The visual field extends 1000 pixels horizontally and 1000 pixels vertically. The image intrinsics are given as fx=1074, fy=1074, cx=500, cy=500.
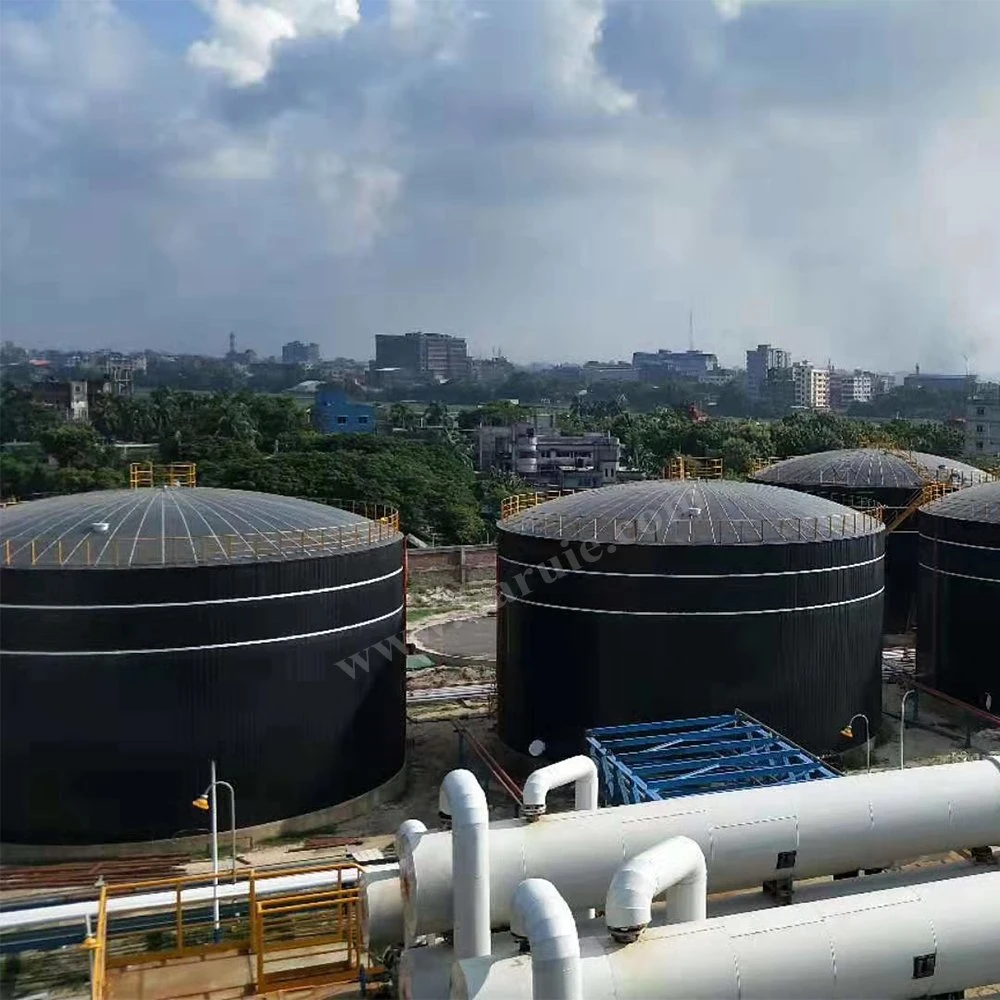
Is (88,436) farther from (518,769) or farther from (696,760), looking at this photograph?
(696,760)

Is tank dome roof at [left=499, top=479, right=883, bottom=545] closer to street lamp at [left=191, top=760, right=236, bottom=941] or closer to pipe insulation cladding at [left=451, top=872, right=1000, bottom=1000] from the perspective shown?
street lamp at [left=191, top=760, right=236, bottom=941]

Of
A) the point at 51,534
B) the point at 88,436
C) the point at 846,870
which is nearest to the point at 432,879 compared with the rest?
the point at 846,870

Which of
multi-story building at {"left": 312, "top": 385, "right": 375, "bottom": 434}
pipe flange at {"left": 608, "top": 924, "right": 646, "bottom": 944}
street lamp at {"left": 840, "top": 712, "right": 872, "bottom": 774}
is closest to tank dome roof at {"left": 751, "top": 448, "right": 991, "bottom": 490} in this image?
street lamp at {"left": 840, "top": 712, "right": 872, "bottom": 774}

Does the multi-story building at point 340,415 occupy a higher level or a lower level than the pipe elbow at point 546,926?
higher

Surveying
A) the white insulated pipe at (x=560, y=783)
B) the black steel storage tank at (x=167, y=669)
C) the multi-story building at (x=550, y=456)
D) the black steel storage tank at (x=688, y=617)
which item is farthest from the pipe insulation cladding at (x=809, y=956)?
the multi-story building at (x=550, y=456)

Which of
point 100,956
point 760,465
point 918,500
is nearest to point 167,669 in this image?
point 100,956

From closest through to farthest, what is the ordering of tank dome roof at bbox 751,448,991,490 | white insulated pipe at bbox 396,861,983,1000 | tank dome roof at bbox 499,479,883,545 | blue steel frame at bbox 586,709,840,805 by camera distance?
white insulated pipe at bbox 396,861,983,1000
blue steel frame at bbox 586,709,840,805
tank dome roof at bbox 499,479,883,545
tank dome roof at bbox 751,448,991,490

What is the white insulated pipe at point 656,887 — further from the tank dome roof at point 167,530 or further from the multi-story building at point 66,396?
the multi-story building at point 66,396
